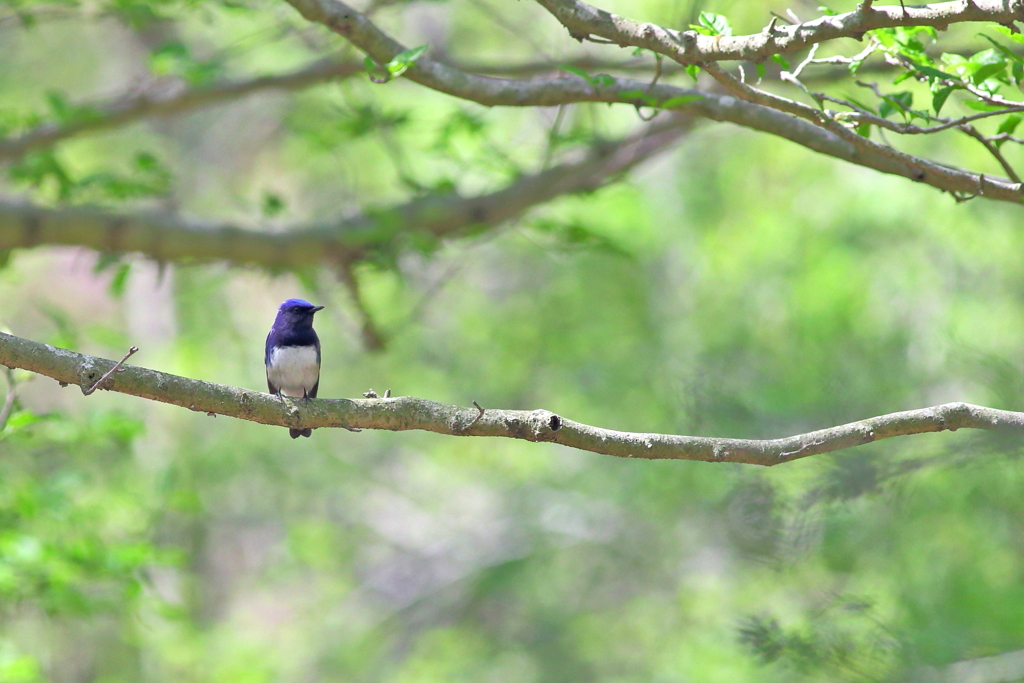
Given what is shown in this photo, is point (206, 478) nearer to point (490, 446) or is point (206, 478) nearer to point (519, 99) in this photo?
point (490, 446)

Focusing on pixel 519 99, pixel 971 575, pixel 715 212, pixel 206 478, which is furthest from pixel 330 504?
pixel 519 99

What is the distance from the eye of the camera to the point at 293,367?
17.2 feet

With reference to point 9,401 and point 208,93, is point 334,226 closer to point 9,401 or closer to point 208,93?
point 208,93

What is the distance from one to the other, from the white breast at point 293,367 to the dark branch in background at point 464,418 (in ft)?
7.59

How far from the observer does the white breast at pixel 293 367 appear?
525 centimetres

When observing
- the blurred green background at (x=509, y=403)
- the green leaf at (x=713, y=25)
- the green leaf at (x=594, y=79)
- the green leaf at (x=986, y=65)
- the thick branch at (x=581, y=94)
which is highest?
the green leaf at (x=986, y=65)

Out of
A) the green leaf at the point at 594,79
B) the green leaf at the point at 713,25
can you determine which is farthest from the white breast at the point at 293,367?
the green leaf at the point at 713,25

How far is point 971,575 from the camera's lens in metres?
7.05

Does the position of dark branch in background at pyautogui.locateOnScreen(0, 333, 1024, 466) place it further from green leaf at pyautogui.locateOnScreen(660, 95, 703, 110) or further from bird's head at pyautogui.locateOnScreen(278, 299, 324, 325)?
bird's head at pyautogui.locateOnScreen(278, 299, 324, 325)

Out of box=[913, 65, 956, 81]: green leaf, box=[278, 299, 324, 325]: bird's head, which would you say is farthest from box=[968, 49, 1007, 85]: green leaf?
box=[278, 299, 324, 325]: bird's head

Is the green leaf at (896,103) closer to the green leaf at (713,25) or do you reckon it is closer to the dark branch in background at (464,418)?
the green leaf at (713,25)

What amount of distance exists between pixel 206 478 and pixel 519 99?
442 inches

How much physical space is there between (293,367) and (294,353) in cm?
8

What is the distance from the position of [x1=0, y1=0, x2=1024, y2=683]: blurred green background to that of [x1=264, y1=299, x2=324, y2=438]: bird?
493mm
